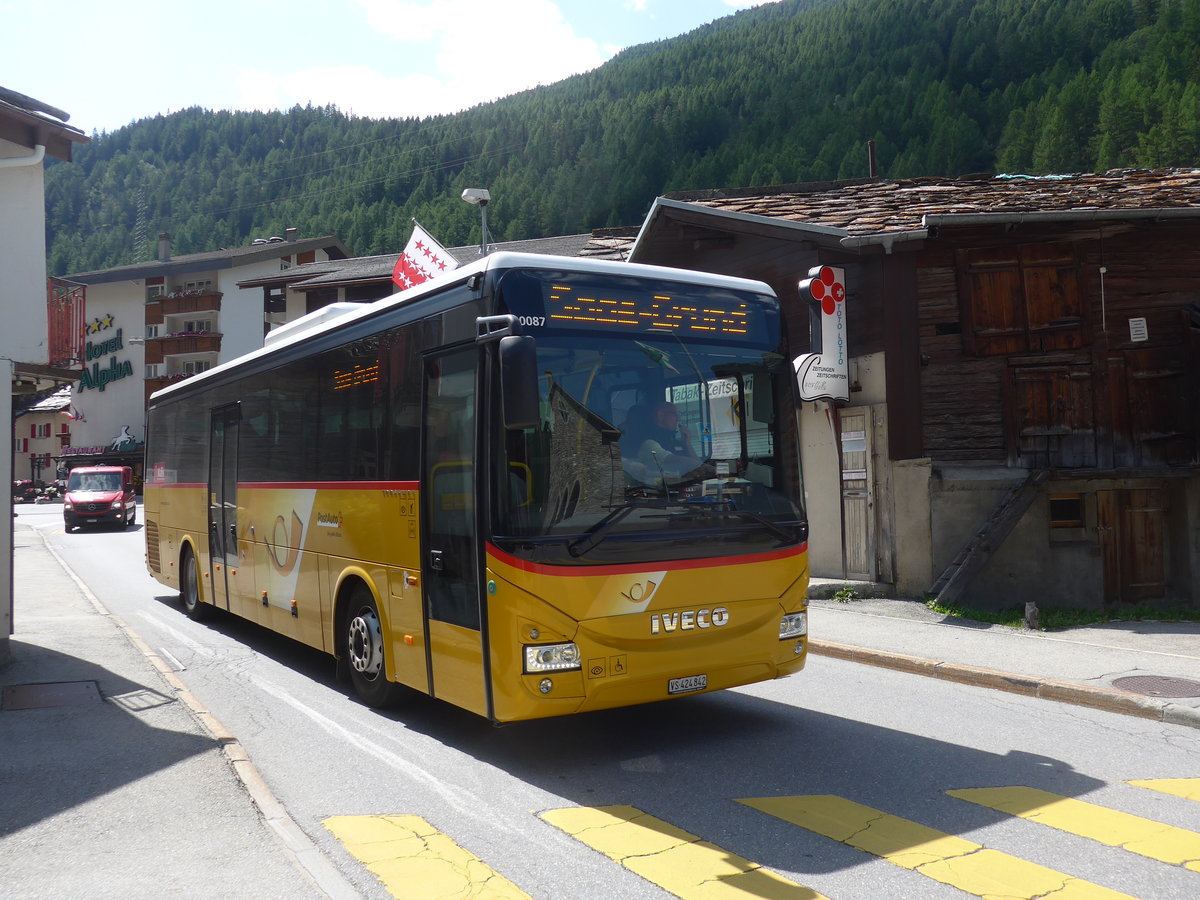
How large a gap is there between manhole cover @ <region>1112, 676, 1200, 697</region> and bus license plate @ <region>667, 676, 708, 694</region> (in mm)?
3936

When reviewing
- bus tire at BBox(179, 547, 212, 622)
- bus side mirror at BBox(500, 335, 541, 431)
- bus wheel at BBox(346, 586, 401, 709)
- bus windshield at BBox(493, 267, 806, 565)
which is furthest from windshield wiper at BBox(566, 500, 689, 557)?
bus tire at BBox(179, 547, 212, 622)

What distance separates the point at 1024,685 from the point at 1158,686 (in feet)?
3.33

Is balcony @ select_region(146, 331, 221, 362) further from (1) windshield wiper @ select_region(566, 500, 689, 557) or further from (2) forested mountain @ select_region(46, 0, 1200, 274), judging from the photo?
(1) windshield wiper @ select_region(566, 500, 689, 557)

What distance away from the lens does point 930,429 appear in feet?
47.2

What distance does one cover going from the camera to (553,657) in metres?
6.05

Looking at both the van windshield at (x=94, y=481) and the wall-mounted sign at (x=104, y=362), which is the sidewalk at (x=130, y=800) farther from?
the wall-mounted sign at (x=104, y=362)

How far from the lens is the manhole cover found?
8148 mm

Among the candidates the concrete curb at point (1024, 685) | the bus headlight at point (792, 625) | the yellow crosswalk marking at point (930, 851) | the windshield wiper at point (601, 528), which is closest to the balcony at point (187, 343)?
the concrete curb at point (1024, 685)

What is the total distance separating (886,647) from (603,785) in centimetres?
541

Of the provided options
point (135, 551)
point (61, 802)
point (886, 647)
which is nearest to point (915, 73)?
point (135, 551)

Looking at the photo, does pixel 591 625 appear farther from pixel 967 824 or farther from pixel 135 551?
pixel 135 551

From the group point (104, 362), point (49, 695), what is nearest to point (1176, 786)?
point (49, 695)

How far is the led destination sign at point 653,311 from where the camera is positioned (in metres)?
6.34

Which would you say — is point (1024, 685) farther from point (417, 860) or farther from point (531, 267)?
point (417, 860)
